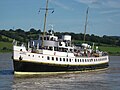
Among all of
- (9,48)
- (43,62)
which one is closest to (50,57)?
(43,62)

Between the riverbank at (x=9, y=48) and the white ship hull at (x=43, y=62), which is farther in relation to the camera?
the riverbank at (x=9, y=48)

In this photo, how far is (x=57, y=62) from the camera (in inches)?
2520

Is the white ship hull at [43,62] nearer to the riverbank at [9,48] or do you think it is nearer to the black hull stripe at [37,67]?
the black hull stripe at [37,67]

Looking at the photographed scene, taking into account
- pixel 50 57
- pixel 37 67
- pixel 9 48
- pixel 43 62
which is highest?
pixel 9 48

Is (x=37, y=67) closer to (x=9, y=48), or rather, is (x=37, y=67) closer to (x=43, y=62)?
(x=43, y=62)

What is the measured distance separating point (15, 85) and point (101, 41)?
134915mm

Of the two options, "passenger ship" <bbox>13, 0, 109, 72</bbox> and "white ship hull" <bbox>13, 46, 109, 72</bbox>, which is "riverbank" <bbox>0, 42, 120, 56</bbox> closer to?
"passenger ship" <bbox>13, 0, 109, 72</bbox>

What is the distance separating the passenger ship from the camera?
59.6m

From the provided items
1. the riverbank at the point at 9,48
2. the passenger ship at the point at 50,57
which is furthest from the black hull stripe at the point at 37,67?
the riverbank at the point at 9,48

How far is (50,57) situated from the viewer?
206 feet

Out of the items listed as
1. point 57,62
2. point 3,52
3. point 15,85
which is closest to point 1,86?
point 15,85

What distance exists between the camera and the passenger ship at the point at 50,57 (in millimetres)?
59594

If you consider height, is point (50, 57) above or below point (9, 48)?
below

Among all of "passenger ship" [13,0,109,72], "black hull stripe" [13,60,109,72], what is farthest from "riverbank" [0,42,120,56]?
"black hull stripe" [13,60,109,72]
